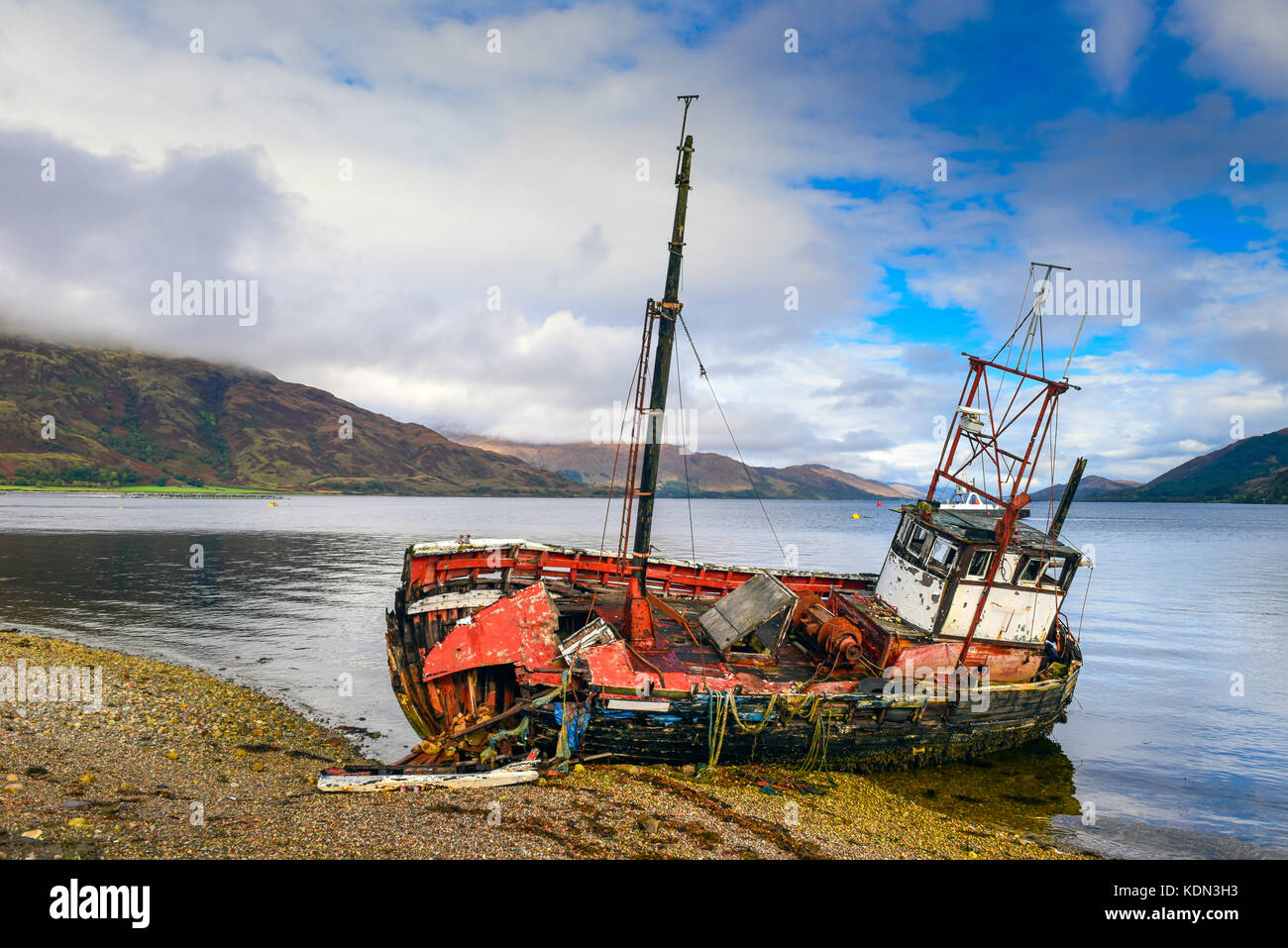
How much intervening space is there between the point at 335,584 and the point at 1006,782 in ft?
123

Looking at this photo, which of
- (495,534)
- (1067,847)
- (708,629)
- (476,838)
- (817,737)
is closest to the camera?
(476,838)

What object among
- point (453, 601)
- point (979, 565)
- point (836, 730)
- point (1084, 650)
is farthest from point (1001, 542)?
point (1084, 650)

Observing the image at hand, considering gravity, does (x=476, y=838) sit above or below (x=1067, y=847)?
above

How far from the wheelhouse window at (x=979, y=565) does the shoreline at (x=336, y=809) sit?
553cm

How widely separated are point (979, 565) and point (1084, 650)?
20.4 m

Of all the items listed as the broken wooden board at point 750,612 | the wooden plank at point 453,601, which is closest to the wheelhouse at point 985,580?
the broken wooden board at point 750,612

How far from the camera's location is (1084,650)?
30.2m

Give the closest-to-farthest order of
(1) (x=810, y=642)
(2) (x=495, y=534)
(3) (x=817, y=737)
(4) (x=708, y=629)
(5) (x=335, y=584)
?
(3) (x=817, y=737), (4) (x=708, y=629), (1) (x=810, y=642), (5) (x=335, y=584), (2) (x=495, y=534)

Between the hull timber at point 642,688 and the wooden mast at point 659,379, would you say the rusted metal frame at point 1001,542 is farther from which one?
the wooden mast at point 659,379

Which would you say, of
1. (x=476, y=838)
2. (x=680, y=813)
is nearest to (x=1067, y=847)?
(x=680, y=813)

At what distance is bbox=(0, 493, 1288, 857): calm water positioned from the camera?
14.7 m

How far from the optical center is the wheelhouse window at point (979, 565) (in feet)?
51.0

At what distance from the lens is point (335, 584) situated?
39.8 m

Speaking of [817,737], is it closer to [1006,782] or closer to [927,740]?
[927,740]
